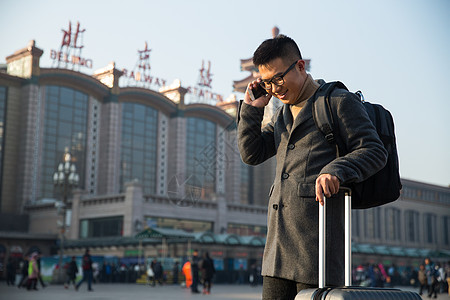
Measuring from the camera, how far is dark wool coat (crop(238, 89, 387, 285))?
8.74ft

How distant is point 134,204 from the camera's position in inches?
1777

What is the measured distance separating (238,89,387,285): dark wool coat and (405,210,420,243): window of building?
267ft

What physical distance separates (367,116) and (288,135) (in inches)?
16.7

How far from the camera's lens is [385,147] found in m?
2.85

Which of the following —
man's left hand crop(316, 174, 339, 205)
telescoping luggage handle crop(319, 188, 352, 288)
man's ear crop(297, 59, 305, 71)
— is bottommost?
telescoping luggage handle crop(319, 188, 352, 288)

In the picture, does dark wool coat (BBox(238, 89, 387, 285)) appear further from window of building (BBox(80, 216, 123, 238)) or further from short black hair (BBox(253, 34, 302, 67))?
window of building (BBox(80, 216, 123, 238))

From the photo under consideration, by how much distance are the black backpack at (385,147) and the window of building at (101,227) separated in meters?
44.3

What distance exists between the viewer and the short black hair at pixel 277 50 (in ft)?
9.46

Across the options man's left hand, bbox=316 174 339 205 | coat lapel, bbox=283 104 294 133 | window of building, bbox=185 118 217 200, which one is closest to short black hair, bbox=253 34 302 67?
coat lapel, bbox=283 104 294 133

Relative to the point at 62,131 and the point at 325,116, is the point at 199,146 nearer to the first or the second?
the point at 62,131

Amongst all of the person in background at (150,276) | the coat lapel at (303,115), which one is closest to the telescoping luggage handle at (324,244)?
the coat lapel at (303,115)

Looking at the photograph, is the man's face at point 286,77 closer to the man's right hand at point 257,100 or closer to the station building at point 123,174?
the man's right hand at point 257,100

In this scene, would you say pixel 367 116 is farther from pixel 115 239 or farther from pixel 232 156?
pixel 232 156

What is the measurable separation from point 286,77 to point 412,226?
273 ft
